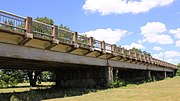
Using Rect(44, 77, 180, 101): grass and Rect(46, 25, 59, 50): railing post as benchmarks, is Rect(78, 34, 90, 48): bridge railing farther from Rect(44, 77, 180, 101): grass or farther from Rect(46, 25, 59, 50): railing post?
Rect(44, 77, 180, 101): grass

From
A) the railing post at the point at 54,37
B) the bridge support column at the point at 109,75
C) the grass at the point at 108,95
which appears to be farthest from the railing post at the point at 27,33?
the bridge support column at the point at 109,75

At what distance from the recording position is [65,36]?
2186 cm

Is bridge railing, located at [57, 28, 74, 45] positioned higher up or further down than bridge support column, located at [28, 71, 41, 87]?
higher up

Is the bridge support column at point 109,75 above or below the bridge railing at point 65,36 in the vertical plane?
below

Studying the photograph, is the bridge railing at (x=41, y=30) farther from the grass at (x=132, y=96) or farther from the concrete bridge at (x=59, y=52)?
the grass at (x=132, y=96)

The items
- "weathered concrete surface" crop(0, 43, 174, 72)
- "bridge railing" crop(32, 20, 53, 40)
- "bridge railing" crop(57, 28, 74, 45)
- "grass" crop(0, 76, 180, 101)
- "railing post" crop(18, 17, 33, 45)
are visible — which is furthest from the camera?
"bridge railing" crop(57, 28, 74, 45)

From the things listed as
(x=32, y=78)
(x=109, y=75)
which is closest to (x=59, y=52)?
(x=109, y=75)

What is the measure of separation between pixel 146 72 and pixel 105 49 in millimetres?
23818

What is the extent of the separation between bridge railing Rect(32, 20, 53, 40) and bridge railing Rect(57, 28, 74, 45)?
0.99 metres

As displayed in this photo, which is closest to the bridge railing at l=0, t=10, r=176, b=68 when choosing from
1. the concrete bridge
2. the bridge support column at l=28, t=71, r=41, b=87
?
the concrete bridge

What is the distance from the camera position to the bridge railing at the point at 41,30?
58.9 feet

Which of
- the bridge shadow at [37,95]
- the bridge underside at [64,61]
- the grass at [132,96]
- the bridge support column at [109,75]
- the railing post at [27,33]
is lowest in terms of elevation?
the bridge shadow at [37,95]

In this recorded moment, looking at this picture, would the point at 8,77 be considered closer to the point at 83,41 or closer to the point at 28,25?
the point at 83,41

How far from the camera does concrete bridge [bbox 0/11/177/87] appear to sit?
16.4m
